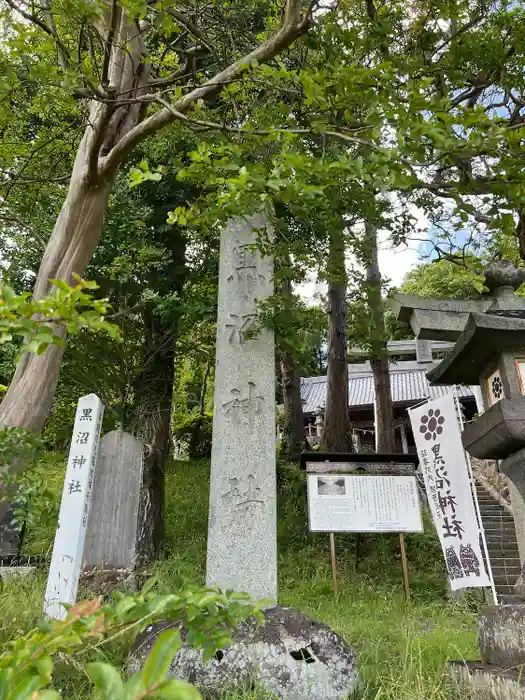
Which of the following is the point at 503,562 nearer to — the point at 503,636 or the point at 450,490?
the point at 450,490

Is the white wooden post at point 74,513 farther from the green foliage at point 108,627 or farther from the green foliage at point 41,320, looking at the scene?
the green foliage at point 41,320

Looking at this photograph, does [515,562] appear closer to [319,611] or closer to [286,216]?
[319,611]

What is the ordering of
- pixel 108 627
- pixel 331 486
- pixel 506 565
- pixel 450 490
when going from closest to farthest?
1. pixel 108 627
2. pixel 450 490
3. pixel 331 486
4. pixel 506 565

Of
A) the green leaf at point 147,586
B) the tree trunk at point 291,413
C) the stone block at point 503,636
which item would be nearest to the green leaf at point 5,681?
the green leaf at point 147,586

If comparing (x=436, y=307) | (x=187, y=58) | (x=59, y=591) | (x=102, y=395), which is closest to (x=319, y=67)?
(x=187, y=58)

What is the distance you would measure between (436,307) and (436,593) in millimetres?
4929

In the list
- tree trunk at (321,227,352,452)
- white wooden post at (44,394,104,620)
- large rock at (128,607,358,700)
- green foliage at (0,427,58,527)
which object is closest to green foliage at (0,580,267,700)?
green foliage at (0,427,58,527)

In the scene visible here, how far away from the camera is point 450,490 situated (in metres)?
7.11

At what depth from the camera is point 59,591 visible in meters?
3.99

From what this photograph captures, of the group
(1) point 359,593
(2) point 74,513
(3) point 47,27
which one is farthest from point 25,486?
(1) point 359,593

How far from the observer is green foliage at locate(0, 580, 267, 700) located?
31.6 inches

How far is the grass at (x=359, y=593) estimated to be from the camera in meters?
3.19

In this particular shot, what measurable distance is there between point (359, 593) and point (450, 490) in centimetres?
198

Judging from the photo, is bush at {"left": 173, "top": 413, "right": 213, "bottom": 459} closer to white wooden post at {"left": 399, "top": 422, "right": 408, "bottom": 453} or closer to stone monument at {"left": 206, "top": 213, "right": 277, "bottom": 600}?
white wooden post at {"left": 399, "top": 422, "right": 408, "bottom": 453}
